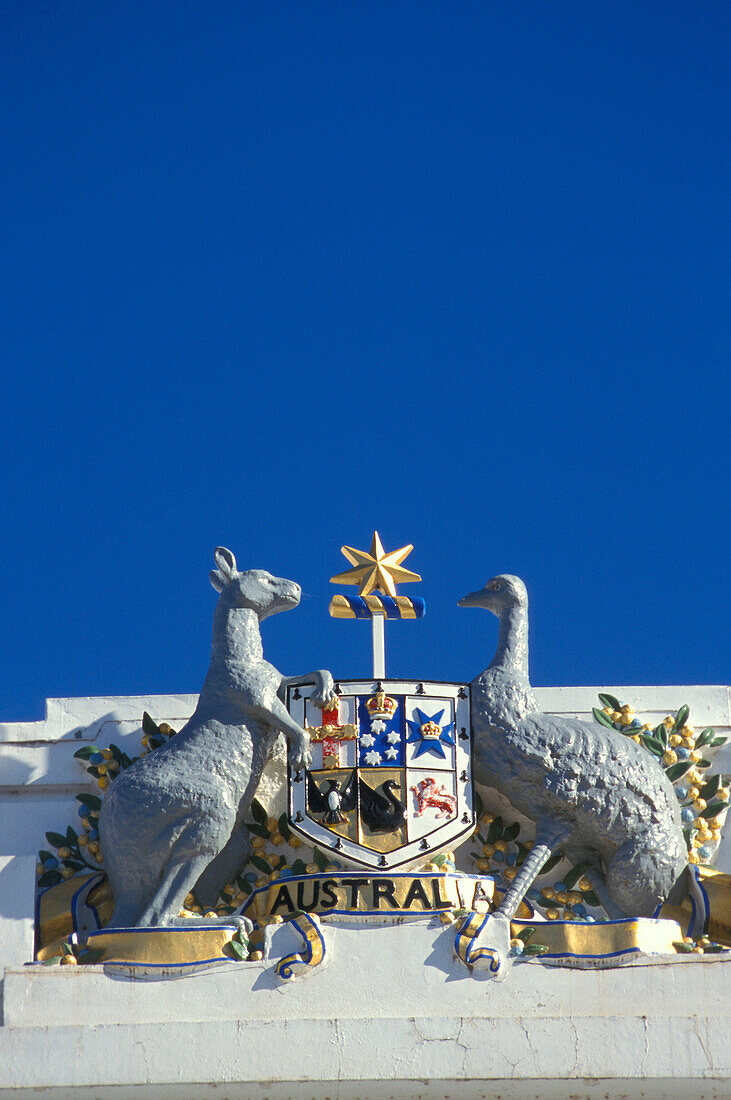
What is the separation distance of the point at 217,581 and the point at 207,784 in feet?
5.56

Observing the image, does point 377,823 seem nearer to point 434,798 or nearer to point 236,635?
point 434,798

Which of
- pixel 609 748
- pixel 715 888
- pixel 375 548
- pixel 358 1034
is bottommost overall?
pixel 358 1034

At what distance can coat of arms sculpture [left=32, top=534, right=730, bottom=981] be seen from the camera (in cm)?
1181

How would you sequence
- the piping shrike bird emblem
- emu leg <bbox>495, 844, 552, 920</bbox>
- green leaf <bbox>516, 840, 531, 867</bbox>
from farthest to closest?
green leaf <bbox>516, 840, 531, 867</bbox> < the piping shrike bird emblem < emu leg <bbox>495, 844, 552, 920</bbox>

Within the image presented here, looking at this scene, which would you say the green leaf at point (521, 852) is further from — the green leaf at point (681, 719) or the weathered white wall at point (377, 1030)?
the green leaf at point (681, 719)

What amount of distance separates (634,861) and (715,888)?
62 centimetres

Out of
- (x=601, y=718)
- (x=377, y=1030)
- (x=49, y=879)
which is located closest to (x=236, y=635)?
(x=49, y=879)

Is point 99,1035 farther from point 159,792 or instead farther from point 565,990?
point 565,990

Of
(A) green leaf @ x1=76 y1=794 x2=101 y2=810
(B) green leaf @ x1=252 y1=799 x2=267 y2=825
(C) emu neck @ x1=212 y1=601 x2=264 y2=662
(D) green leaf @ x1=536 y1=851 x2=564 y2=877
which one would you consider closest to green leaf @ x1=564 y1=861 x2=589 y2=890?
(D) green leaf @ x1=536 y1=851 x2=564 y2=877

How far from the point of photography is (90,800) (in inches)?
516

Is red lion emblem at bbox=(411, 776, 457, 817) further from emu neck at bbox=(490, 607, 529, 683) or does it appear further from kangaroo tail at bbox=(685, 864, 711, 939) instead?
kangaroo tail at bbox=(685, 864, 711, 939)

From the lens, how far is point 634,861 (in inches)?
491

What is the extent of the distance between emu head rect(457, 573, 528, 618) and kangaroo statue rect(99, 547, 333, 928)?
1642 mm

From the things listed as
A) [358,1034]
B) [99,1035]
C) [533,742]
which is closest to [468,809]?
Result: [533,742]
